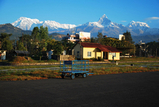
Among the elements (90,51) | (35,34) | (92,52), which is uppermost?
(35,34)

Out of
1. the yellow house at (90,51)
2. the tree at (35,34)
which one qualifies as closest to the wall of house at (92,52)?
the yellow house at (90,51)

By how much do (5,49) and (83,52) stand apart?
2134 centimetres

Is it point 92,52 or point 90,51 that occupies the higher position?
point 90,51

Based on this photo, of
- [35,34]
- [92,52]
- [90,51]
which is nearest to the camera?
[90,51]

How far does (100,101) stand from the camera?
7348 mm

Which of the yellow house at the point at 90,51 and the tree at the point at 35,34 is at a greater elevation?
the tree at the point at 35,34

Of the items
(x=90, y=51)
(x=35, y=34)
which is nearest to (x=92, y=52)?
(x=90, y=51)

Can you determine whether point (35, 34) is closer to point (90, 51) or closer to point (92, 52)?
point (90, 51)

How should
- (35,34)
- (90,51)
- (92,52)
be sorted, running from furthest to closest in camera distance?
1. (35,34)
2. (92,52)
3. (90,51)

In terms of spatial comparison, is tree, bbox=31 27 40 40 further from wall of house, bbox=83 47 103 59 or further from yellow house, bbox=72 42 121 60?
wall of house, bbox=83 47 103 59

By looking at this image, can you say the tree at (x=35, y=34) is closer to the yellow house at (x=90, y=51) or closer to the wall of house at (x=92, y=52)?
the yellow house at (x=90, y=51)

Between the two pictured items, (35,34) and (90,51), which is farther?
(35,34)

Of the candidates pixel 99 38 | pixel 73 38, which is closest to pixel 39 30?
pixel 99 38

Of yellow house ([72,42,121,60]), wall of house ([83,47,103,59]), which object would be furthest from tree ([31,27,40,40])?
wall of house ([83,47,103,59])
